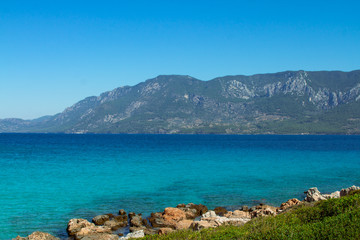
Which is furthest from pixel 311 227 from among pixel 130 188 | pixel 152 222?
pixel 130 188

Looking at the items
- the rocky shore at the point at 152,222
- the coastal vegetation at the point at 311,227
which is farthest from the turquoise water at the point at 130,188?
the coastal vegetation at the point at 311,227

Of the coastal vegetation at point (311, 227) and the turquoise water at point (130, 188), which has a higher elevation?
the coastal vegetation at point (311, 227)

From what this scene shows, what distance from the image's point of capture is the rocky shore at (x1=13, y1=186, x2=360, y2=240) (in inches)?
881

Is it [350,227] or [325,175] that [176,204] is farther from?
[325,175]

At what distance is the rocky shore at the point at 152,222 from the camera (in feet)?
73.4

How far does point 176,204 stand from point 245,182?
16488mm

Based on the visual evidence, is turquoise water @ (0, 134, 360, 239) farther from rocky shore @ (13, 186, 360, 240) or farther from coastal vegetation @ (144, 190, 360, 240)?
coastal vegetation @ (144, 190, 360, 240)

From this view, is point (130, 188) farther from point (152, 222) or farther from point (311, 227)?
point (311, 227)

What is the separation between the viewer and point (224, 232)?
48.0ft

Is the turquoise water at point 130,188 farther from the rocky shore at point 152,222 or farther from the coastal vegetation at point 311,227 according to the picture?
the coastal vegetation at point 311,227

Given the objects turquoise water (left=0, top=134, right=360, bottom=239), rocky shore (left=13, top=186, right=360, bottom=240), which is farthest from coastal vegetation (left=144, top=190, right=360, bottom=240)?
turquoise water (left=0, top=134, right=360, bottom=239)

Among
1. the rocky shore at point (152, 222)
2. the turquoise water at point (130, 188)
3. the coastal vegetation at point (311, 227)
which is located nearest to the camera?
the coastal vegetation at point (311, 227)

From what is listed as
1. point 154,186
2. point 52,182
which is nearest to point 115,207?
point 154,186

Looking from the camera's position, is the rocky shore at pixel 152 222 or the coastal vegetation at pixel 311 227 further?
the rocky shore at pixel 152 222
